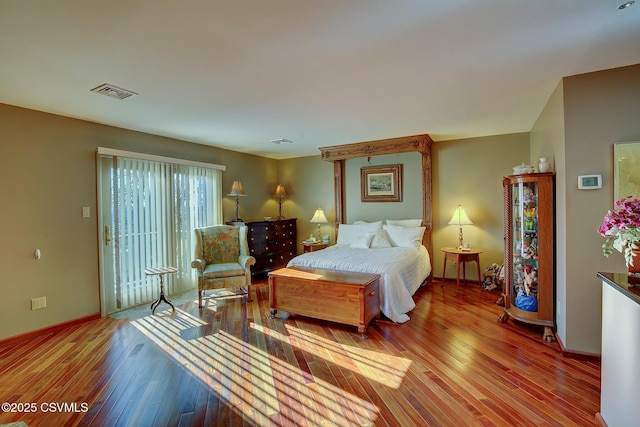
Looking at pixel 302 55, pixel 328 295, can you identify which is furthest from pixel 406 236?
pixel 302 55

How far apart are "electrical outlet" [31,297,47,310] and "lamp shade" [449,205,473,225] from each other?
5.33 meters

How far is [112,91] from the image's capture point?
272cm

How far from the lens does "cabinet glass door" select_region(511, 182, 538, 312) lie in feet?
9.87

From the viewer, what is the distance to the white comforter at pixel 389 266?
132 inches

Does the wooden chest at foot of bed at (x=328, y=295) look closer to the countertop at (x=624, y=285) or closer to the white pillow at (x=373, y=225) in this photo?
the white pillow at (x=373, y=225)

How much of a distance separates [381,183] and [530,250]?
110 inches

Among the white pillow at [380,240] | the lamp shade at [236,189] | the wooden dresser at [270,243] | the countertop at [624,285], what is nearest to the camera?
the countertop at [624,285]

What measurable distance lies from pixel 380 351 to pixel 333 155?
3.71 m

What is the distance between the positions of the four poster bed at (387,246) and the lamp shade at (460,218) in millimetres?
412

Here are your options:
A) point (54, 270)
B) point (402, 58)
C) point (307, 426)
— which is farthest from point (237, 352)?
point (402, 58)

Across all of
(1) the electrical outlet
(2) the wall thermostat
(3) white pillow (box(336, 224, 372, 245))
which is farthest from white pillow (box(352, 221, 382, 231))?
(1) the electrical outlet

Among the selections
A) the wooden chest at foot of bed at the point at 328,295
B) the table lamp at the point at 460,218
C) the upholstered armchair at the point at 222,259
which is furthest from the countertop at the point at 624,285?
the upholstered armchair at the point at 222,259

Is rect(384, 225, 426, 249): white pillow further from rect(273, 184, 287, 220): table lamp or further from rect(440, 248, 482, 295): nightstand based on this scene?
rect(273, 184, 287, 220): table lamp

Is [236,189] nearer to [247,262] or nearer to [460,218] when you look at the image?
[247,262]
